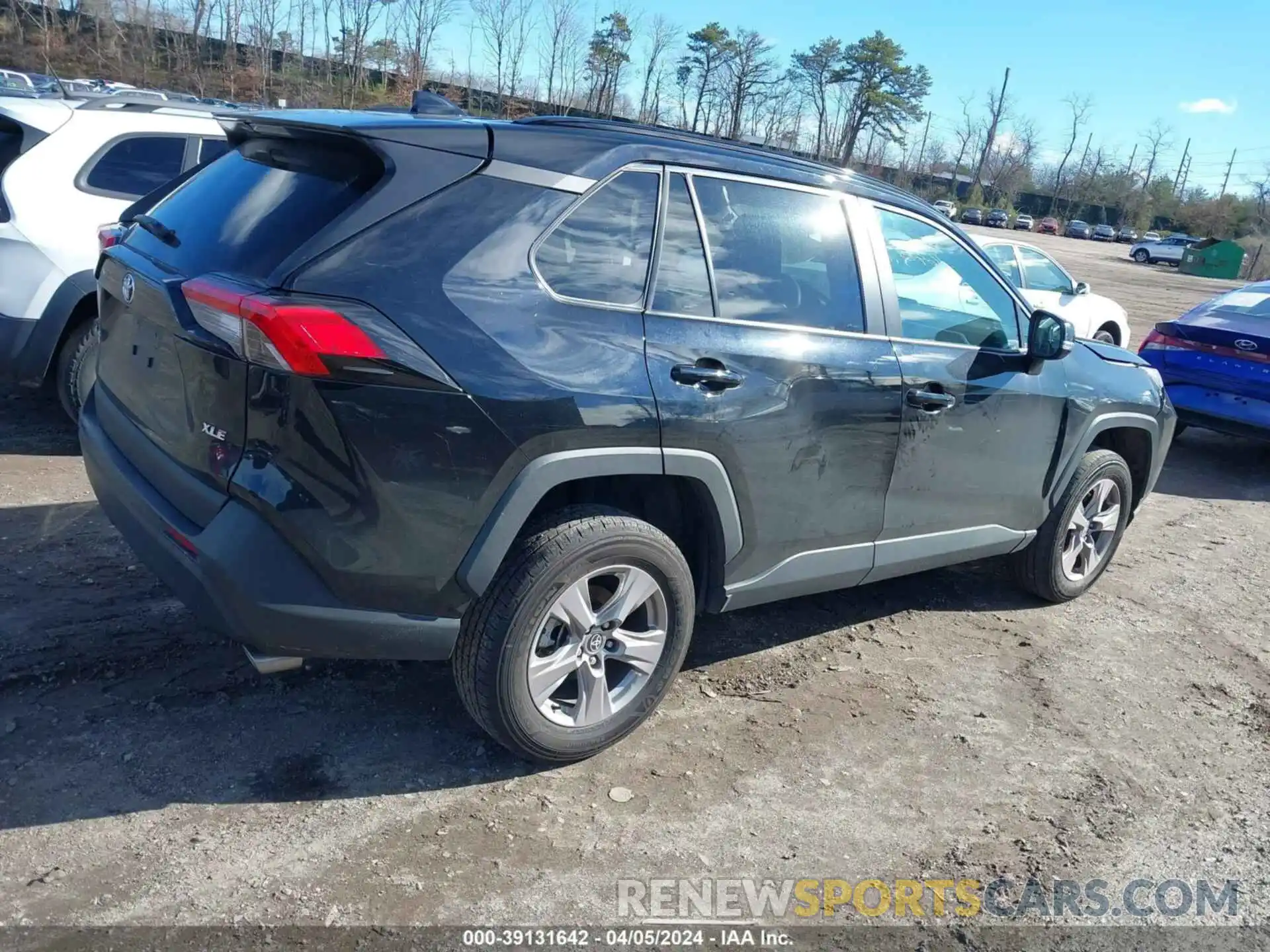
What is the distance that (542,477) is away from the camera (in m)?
2.92

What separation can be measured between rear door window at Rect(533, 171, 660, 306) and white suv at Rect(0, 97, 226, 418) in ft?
10.8

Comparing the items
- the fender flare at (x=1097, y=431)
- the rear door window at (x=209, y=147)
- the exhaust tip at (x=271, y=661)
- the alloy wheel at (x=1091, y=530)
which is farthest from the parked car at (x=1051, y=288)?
the exhaust tip at (x=271, y=661)

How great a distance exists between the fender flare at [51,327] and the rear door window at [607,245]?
3640mm

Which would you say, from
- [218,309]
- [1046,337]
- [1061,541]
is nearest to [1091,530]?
[1061,541]

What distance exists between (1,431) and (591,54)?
35.1 m

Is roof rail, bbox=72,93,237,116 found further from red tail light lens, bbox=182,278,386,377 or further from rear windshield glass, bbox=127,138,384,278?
red tail light lens, bbox=182,278,386,377

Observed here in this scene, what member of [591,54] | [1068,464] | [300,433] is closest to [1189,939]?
[1068,464]

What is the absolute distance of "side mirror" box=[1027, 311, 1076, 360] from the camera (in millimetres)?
4305

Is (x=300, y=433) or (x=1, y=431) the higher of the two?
(x=300, y=433)

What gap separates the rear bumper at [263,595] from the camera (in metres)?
2.71

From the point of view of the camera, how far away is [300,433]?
265cm

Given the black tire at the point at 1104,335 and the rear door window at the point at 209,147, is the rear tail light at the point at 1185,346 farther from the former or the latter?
the rear door window at the point at 209,147

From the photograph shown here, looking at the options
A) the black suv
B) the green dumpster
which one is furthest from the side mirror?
the green dumpster

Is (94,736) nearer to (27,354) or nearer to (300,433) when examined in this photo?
(300,433)
